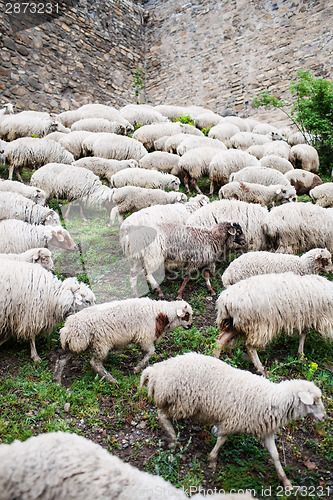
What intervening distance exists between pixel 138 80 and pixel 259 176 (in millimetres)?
12547

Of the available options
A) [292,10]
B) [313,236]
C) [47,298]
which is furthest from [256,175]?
[292,10]

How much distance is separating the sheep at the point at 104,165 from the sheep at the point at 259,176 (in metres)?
1.93

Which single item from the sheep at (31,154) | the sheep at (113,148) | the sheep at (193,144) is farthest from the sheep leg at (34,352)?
the sheep at (193,144)

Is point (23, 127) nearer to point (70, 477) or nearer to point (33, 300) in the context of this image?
point (33, 300)

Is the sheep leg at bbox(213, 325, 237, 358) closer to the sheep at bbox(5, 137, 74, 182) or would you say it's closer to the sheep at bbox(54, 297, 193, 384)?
the sheep at bbox(54, 297, 193, 384)

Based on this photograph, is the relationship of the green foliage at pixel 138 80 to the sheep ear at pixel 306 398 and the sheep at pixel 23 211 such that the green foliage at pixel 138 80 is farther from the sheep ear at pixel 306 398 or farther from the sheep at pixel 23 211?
the sheep ear at pixel 306 398

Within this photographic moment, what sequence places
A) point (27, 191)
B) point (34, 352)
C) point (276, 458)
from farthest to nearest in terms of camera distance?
1. point (27, 191)
2. point (34, 352)
3. point (276, 458)

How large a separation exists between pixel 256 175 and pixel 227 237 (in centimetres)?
256

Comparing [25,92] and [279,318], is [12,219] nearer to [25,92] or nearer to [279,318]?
[279,318]

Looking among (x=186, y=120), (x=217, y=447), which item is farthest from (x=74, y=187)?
(x=186, y=120)

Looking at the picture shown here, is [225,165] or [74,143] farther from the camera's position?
[74,143]

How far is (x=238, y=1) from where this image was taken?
15.1 m

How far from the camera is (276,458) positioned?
8.28 ft

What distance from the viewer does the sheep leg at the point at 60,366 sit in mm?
3260
